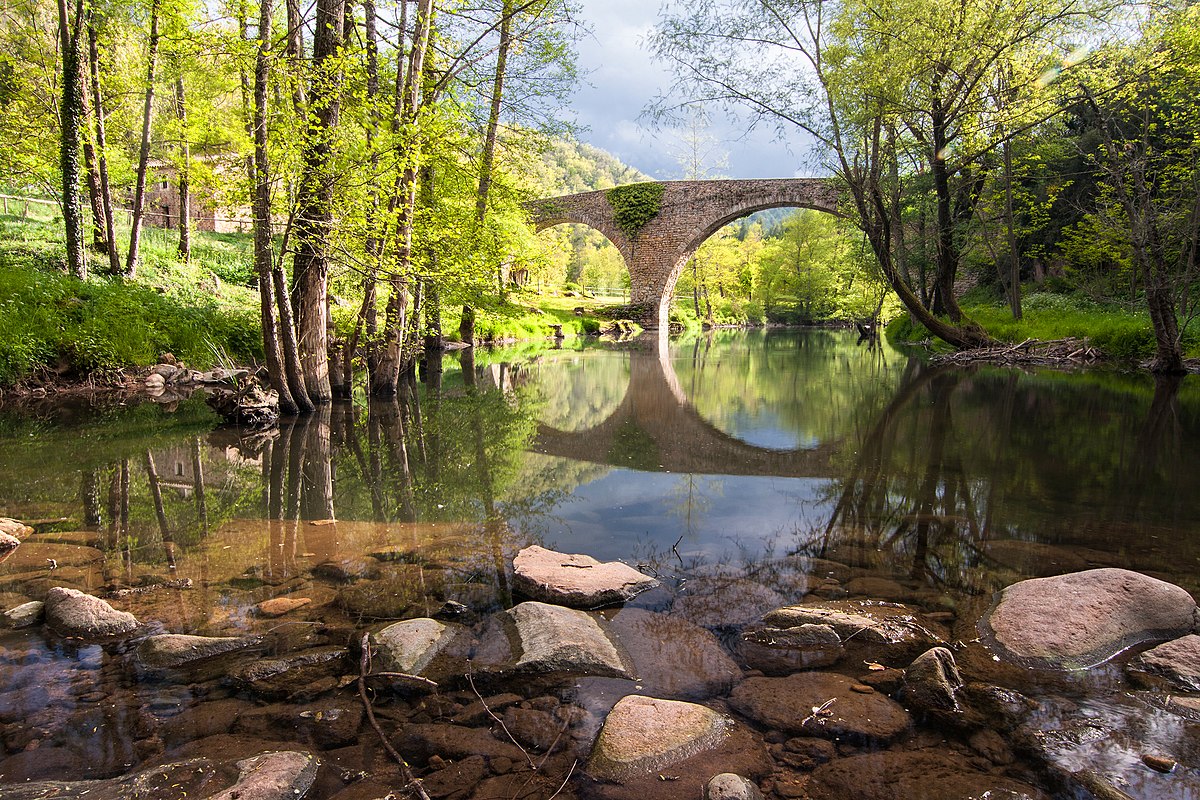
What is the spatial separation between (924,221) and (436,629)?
64.4 feet

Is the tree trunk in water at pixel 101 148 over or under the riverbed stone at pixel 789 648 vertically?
Answer: over

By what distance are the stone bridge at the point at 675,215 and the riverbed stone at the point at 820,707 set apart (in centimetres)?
2760

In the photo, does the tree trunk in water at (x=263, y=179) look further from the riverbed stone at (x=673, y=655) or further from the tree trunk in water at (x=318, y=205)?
the riverbed stone at (x=673, y=655)

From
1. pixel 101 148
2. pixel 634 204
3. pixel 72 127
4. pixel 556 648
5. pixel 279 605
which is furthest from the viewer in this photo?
pixel 634 204

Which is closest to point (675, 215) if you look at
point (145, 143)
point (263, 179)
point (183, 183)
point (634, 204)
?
point (634, 204)

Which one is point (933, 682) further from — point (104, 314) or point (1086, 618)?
point (104, 314)

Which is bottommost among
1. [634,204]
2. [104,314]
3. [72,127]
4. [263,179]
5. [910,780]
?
[910,780]

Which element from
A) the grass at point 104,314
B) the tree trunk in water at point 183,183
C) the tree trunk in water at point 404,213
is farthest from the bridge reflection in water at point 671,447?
the tree trunk in water at point 183,183

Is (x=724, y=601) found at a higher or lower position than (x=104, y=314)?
lower

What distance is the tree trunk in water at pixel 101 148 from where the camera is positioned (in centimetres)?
1197

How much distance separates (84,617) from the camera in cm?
283

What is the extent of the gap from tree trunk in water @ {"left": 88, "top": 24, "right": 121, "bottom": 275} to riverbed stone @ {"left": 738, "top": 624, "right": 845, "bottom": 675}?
1454 cm

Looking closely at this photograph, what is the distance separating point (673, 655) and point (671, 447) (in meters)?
4.77

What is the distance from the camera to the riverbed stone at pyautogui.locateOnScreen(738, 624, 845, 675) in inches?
106
